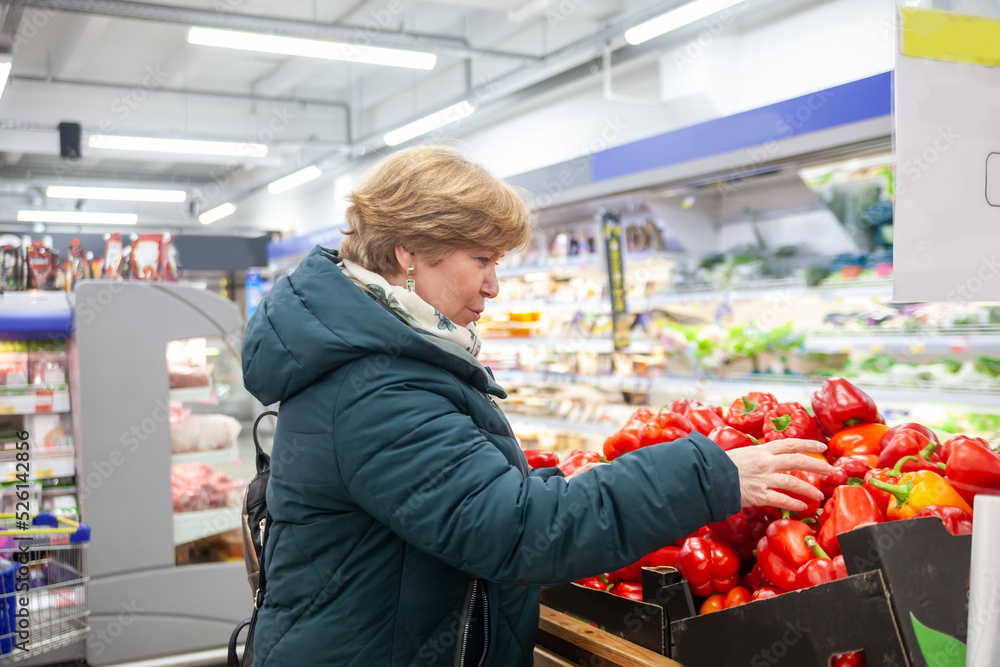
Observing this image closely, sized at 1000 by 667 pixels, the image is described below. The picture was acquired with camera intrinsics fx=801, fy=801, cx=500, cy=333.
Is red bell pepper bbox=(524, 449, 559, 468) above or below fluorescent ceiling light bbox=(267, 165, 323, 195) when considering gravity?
below

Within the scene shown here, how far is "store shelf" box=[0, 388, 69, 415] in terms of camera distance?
11.2ft

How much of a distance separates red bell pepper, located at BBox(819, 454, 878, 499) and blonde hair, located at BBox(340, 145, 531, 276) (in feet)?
2.53

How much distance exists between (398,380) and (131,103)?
12948 millimetres

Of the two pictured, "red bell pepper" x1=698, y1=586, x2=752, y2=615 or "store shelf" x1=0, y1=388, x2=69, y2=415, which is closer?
"red bell pepper" x1=698, y1=586, x2=752, y2=615

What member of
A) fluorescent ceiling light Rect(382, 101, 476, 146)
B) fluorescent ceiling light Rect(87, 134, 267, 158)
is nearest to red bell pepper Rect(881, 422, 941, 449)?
fluorescent ceiling light Rect(382, 101, 476, 146)

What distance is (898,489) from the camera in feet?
4.64

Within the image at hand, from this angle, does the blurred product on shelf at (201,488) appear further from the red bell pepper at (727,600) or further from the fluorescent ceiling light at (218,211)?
the fluorescent ceiling light at (218,211)

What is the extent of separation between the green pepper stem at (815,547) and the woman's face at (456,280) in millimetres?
690

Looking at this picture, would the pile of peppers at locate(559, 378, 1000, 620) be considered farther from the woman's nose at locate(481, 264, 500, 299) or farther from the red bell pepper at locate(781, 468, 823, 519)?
the woman's nose at locate(481, 264, 500, 299)

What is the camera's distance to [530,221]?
5.08 ft

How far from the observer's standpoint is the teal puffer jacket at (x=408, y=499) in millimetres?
1183

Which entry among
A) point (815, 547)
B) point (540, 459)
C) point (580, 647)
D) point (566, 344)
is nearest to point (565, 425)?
point (566, 344)

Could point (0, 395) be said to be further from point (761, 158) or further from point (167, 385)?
point (761, 158)

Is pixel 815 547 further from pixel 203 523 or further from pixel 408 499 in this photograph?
pixel 203 523
